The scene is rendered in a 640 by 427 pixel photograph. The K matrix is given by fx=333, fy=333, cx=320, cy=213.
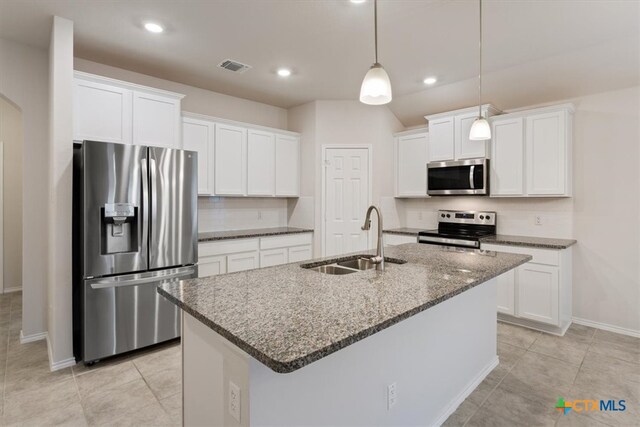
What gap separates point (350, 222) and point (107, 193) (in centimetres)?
287

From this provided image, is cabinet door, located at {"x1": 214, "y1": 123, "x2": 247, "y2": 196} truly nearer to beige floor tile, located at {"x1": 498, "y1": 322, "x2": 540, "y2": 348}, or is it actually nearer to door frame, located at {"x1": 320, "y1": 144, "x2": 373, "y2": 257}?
door frame, located at {"x1": 320, "y1": 144, "x2": 373, "y2": 257}

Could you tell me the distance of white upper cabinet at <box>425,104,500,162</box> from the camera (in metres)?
3.90

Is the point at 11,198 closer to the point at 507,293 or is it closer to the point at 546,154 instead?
the point at 507,293

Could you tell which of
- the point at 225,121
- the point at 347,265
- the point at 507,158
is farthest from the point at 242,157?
the point at 507,158

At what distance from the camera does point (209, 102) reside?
166 inches

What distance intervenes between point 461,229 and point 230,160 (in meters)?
3.05

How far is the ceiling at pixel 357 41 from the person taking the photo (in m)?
2.43

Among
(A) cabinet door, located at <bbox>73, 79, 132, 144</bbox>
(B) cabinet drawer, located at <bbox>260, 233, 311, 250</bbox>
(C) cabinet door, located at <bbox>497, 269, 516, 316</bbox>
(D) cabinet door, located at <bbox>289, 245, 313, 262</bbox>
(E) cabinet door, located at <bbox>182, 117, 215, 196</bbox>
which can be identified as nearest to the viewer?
(A) cabinet door, located at <bbox>73, 79, 132, 144</bbox>

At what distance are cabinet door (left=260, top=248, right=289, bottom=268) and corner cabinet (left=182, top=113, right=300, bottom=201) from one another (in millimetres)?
768

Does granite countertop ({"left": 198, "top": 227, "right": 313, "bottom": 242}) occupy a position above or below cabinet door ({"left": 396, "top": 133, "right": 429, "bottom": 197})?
below

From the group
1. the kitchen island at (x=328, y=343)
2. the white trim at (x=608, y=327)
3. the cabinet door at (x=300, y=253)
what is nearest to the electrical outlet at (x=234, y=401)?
the kitchen island at (x=328, y=343)

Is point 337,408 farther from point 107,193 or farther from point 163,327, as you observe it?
point 107,193

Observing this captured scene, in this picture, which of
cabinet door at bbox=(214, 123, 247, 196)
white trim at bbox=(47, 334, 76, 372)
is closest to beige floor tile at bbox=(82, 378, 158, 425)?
white trim at bbox=(47, 334, 76, 372)

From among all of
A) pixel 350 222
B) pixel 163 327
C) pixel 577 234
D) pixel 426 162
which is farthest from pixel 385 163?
pixel 163 327
